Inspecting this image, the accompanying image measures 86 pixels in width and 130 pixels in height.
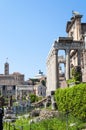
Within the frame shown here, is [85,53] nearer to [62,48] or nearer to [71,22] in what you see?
[62,48]

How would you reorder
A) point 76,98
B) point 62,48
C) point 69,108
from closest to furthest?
1. point 76,98
2. point 69,108
3. point 62,48

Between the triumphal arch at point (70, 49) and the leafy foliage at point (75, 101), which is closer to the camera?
the leafy foliage at point (75, 101)

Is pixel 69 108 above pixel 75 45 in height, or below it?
below

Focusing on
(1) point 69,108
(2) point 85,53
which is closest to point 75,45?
(2) point 85,53

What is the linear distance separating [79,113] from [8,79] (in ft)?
517

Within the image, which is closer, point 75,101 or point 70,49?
point 75,101

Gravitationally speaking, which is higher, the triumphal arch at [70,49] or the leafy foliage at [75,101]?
the triumphal arch at [70,49]

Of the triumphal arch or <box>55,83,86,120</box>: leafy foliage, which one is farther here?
the triumphal arch

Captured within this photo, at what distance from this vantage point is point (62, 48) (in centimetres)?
6247

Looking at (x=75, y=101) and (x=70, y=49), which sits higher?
(x=70, y=49)

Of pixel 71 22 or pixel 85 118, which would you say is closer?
pixel 85 118

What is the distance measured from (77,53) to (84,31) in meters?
7.10

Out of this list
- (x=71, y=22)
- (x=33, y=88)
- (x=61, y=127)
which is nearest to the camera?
(x=61, y=127)

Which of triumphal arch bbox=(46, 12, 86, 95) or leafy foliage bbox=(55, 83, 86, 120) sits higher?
triumphal arch bbox=(46, 12, 86, 95)
